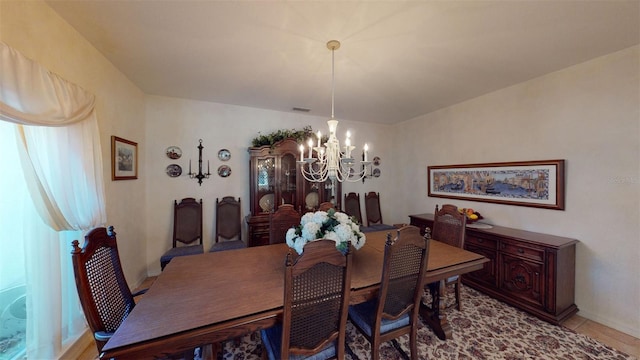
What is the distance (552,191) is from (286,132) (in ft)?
11.5

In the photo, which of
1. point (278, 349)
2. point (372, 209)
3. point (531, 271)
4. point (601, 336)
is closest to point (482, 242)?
point (531, 271)

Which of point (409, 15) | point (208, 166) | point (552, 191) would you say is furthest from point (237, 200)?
point (552, 191)

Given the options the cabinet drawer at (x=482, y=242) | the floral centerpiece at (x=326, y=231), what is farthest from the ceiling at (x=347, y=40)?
the cabinet drawer at (x=482, y=242)

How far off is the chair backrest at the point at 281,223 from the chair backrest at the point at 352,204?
1918 mm

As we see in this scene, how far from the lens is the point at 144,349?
3.05 feet

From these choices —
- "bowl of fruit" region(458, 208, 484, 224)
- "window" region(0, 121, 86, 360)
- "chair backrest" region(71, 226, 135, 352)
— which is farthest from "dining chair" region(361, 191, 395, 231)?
"window" region(0, 121, 86, 360)

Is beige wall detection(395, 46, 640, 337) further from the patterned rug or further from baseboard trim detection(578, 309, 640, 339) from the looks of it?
the patterned rug

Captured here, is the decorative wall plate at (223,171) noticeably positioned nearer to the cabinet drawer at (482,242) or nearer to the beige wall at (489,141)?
the beige wall at (489,141)

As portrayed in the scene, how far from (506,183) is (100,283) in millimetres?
4117

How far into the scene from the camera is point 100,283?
4.00ft

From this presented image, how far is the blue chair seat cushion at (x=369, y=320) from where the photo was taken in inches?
60.2

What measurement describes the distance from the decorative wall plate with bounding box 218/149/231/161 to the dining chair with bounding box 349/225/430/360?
9.62 ft

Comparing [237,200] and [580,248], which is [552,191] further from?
[237,200]

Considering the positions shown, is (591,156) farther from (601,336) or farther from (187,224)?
(187,224)
